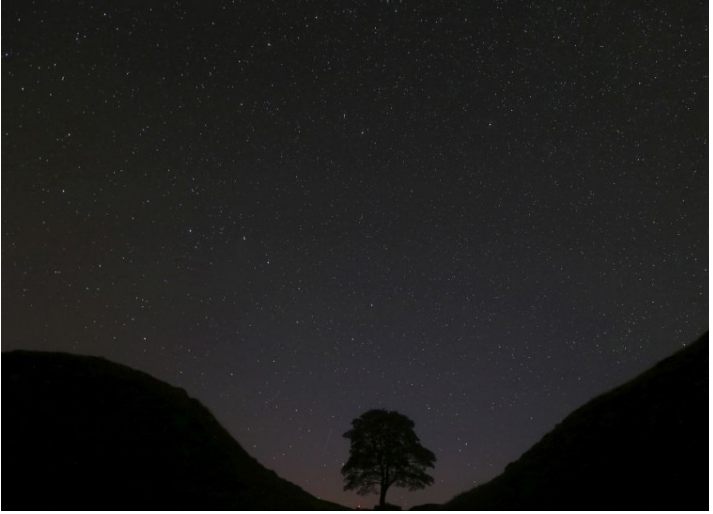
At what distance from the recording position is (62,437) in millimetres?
29719

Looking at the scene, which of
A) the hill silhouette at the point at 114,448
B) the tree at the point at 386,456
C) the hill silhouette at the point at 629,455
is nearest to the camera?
the hill silhouette at the point at 629,455

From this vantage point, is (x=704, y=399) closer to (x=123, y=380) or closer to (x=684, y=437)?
(x=684, y=437)

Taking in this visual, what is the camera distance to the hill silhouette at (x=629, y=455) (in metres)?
22.0

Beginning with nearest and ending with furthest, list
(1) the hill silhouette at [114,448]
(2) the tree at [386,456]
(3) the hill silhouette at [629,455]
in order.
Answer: (3) the hill silhouette at [629,455], (1) the hill silhouette at [114,448], (2) the tree at [386,456]

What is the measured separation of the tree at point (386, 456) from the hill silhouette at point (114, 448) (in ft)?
45.7

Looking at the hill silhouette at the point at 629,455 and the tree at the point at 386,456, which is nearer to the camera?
the hill silhouette at the point at 629,455

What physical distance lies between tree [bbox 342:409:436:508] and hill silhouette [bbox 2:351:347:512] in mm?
13926

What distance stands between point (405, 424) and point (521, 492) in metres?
23.0

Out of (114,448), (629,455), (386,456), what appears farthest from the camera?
(386,456)

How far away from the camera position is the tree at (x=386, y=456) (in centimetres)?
4797

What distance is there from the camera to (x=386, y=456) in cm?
4809

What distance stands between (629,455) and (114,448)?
1047 inches

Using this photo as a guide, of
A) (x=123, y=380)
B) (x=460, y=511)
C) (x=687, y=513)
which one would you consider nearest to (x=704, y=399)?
(x=687, y=513)

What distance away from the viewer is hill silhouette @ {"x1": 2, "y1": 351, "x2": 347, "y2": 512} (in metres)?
26.7
